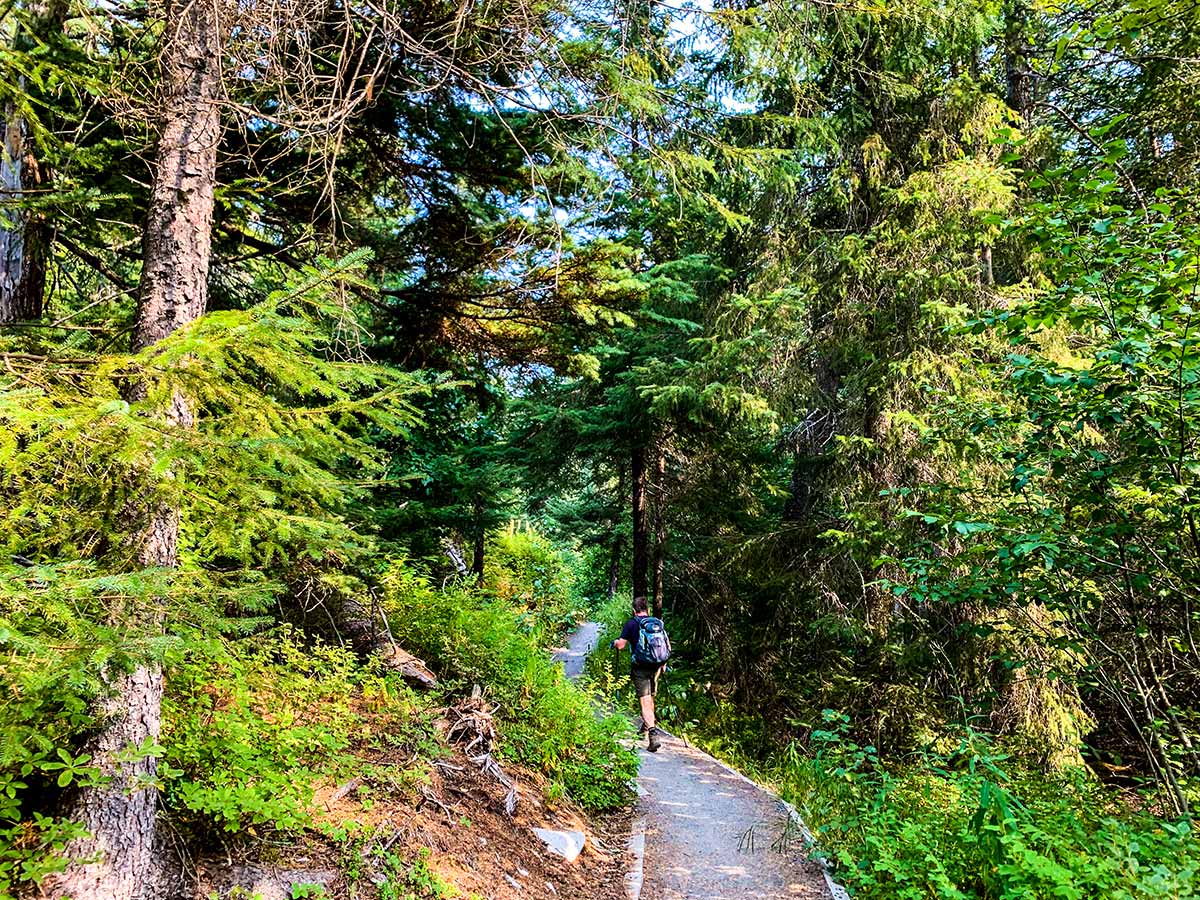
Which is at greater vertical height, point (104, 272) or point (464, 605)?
point (104, 272)

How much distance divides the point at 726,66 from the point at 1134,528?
8.46 metres

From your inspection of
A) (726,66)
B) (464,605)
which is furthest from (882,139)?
(464,605)

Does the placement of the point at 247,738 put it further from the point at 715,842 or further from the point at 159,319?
the point at 715,842

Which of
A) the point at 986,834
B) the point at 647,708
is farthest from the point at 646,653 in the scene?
the point at 986,834

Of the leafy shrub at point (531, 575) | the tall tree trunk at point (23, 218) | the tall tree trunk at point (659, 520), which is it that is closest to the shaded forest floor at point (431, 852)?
the tall tree trunk at point (23, 218)

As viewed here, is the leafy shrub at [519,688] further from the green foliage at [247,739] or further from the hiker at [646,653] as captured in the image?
the green foliage at [247,739]

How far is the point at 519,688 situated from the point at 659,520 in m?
6.75

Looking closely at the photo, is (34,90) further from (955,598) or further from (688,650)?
(688,650)

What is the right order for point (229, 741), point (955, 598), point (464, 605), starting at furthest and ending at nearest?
point (464, 605) < point (955, 598) < point (229, 741)

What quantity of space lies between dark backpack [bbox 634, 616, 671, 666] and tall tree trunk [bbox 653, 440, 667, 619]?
4.01 metres

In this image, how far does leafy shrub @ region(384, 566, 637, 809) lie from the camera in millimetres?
6617

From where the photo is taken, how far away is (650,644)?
8836 mm

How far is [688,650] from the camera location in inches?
547

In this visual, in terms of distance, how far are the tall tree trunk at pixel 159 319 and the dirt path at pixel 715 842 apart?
12.2 ft
